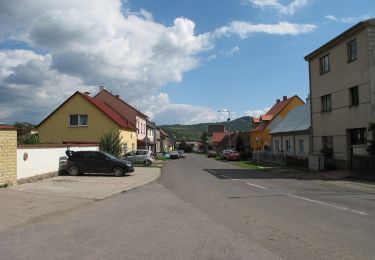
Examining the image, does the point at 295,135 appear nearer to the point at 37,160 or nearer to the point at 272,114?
the point at 37,160

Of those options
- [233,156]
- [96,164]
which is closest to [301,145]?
[96,164]

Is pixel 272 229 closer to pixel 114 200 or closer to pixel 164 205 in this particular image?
pixel 164 205

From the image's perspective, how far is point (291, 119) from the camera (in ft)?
160

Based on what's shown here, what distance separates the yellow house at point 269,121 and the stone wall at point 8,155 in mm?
47678

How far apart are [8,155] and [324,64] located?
2416 centimetres

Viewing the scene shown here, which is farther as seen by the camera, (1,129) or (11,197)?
(1,129)

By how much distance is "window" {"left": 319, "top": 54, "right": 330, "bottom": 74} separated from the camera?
112 feet

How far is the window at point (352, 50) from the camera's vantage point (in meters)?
29.4

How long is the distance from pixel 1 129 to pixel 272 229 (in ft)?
43.7

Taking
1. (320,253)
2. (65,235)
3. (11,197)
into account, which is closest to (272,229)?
(320,253)

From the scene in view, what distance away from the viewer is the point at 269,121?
219ft

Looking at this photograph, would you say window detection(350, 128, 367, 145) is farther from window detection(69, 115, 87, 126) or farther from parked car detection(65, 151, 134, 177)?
window detection(69, 115, 87, 126)

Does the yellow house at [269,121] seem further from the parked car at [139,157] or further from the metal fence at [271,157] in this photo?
the parked car at [139,157]

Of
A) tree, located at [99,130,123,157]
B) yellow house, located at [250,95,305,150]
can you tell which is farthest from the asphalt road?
yellow house, located at [250,95,305,150]
